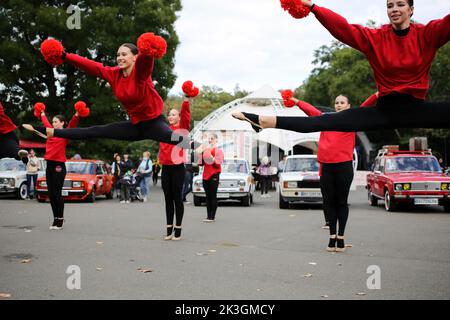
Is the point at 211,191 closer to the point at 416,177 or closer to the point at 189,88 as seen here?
the point at 189,88

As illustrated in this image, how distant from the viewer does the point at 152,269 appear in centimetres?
640

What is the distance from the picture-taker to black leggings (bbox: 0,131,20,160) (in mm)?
7406

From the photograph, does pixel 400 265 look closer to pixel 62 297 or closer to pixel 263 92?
pixel 62 297

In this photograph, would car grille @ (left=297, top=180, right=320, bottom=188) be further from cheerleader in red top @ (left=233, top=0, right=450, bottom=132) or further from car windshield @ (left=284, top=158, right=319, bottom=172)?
cheerleader in red top @ (left=233, top=0, right=450, bottom=132)

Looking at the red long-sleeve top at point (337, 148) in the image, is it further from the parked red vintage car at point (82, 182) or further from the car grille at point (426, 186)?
the parked red vintage car at point (82, 182)

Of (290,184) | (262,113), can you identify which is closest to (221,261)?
(290,184)

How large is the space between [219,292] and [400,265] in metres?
2.89

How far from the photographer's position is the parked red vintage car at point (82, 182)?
1961cm

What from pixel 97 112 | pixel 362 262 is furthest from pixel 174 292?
pixel 97 112

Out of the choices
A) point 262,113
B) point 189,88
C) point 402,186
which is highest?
point 262,113

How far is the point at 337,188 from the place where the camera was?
26.6 feet

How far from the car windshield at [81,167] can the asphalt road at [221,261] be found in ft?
28.2

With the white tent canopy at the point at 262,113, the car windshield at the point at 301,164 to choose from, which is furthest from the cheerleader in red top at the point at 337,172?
the white tent canopy at the point at 262,113

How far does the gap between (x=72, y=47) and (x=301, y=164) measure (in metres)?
15.6
